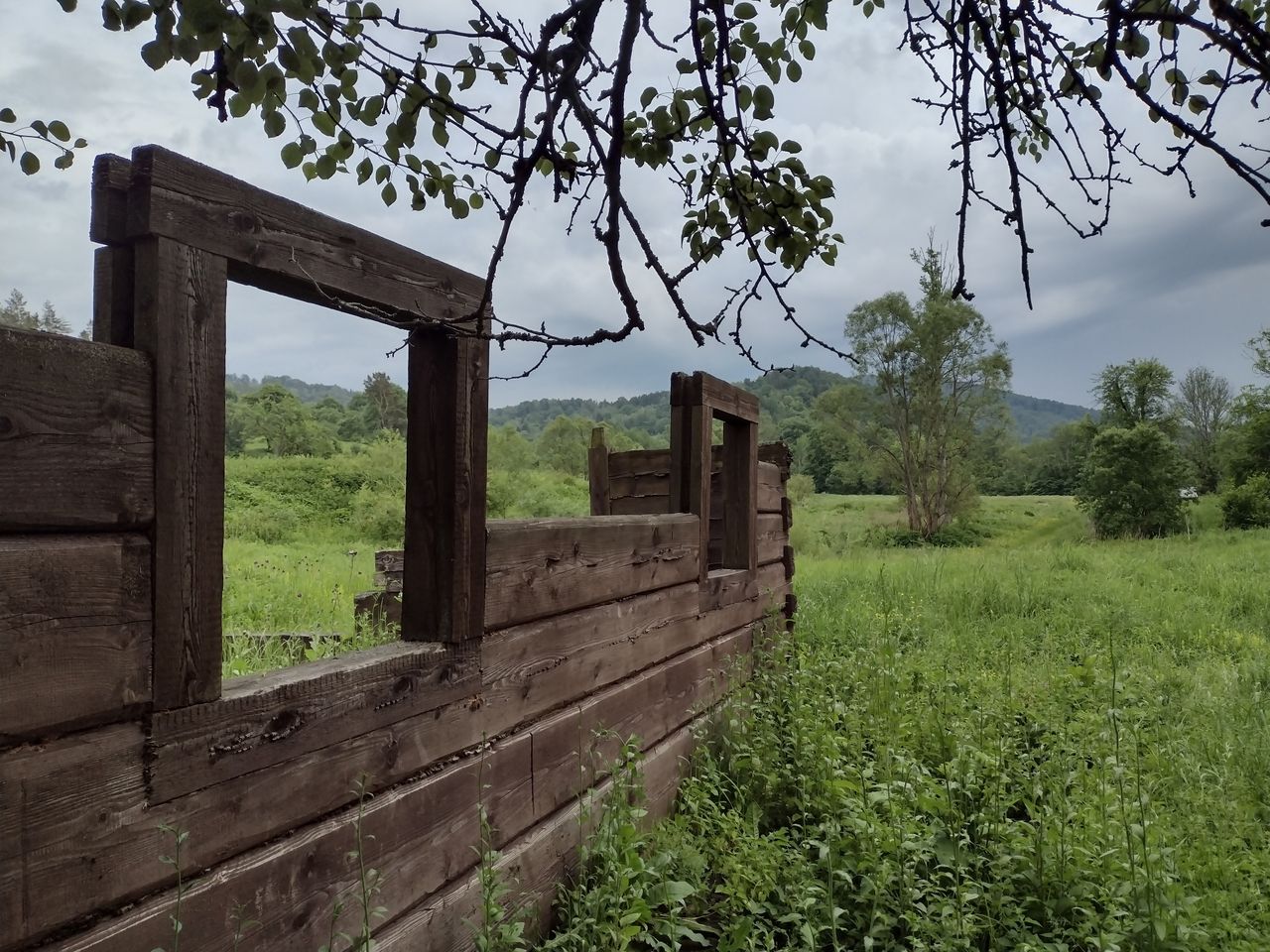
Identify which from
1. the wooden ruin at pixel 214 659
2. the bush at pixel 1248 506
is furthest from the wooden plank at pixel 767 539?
the bush at pixel 1248 506

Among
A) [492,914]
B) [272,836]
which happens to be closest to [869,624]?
[492,914]

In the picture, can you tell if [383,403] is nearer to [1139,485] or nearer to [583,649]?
[1139,485]

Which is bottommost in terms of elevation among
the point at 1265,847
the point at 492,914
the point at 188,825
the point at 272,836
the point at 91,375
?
the point at 1265,847

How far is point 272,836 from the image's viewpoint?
69.1 inches

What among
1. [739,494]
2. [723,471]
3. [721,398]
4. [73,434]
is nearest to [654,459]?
[723,471]

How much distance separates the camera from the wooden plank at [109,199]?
150cm

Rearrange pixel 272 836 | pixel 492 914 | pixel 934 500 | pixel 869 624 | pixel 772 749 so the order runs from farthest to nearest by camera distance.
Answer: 1. pixel 934 500
2. pixel 869 624
3. pixel 772 749
4. pixel 492 914
5. pixel 272 836

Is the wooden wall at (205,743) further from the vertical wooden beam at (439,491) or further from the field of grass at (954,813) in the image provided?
the field of grass at (954,813)

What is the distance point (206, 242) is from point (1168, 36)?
2.43 m

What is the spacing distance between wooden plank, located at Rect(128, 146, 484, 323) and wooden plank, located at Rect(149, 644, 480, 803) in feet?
2.93

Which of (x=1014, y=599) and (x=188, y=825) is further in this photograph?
(x=1014, y=599)

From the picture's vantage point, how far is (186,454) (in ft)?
5.16

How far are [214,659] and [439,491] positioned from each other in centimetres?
86

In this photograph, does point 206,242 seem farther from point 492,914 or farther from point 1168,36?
point 1168,36
